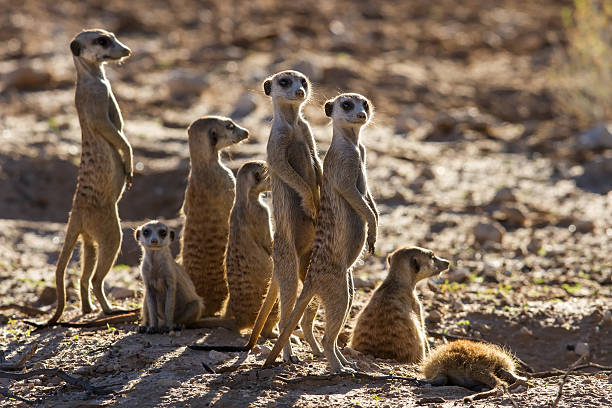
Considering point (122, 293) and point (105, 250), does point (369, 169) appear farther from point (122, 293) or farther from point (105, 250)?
point (105, 250)

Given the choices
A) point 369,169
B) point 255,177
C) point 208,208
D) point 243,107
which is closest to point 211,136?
point 208,208

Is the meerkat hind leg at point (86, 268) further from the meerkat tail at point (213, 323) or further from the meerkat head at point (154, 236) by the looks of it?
the meerkat tail at point (213, 323)

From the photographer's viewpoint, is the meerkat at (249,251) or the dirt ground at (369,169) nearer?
the dirt ground at (369,169)

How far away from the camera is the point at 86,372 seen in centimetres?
512

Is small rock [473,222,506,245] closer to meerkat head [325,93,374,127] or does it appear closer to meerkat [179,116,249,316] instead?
meerkat [179,116,249,316]

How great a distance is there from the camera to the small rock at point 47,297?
7219mm

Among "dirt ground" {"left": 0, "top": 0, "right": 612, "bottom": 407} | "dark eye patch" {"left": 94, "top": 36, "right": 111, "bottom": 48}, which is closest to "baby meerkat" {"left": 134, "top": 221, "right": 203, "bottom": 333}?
"dirt ground" {"left": 0, "top": 0, "right": 612, "bottom": 407}

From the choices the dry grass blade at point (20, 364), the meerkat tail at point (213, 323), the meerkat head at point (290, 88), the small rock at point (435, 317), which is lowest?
the dry grass blade at point (20, 364)

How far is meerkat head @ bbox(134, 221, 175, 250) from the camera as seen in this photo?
5.98 meters

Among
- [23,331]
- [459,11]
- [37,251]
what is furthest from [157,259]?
[459,11]

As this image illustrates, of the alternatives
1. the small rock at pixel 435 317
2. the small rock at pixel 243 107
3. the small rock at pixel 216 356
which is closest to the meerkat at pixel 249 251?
the small rock at pixel 216 356

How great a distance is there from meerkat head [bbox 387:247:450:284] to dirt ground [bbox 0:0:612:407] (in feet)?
1.81

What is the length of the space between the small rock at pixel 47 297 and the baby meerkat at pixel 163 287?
1.52 m

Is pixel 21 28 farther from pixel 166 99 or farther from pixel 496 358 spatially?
pixel 496 358
